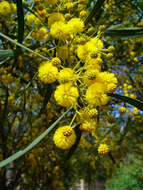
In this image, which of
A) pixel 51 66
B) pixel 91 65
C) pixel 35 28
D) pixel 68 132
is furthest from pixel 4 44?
pixel 68 132

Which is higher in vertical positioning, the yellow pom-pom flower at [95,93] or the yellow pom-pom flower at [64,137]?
the yellow pom-pom flower at [95,93]

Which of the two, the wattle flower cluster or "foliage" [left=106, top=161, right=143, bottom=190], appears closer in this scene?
the wattle flower cluster

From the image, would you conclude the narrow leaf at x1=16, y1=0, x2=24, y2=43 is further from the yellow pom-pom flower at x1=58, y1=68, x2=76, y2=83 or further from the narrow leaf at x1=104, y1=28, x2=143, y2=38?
the narrow leaf at x1=104, y1=28, x2=143, y2=38

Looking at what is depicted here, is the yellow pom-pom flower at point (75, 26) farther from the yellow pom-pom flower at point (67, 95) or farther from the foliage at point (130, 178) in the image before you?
the foliage at point (130, 178)

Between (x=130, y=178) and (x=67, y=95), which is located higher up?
(x=67, y=95)

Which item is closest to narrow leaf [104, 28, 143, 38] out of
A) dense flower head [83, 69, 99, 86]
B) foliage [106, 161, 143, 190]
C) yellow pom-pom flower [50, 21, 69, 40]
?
yellow pom-pom flower [50, 21, 69, 40]

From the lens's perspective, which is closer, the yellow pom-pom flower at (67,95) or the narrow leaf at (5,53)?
the yellow pom-pom flower at (67,95)

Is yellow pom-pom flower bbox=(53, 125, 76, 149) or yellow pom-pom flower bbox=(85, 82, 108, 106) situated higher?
yellow pom-pom flower bbox=(85, 82, 108, 106)

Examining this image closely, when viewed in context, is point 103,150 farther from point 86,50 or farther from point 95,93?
point 86,50

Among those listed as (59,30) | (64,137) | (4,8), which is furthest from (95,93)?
(4,8)

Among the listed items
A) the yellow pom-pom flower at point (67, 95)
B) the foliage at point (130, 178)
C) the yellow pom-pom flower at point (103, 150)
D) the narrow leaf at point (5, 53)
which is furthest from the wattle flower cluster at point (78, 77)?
the foliage at point (130, 178)

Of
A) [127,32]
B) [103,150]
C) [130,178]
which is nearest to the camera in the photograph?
[103,150]
